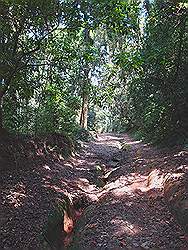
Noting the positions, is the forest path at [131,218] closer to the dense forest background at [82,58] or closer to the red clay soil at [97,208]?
the red clay soil at [97,208]

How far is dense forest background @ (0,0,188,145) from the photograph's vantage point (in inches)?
356

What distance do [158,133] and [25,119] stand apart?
643cm

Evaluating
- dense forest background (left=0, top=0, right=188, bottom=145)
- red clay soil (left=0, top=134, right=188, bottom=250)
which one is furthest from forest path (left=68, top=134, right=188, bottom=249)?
dense forest background (left=0, top=0, right=188, bottom=145)

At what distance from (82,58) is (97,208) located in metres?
5.39

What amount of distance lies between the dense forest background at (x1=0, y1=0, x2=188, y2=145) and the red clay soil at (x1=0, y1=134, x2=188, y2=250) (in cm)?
218

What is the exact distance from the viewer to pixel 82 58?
11203mm

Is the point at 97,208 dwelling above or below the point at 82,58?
below

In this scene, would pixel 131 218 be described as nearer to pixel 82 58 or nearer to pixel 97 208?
pixel 97 208

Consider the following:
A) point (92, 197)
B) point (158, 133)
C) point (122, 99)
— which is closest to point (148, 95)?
point (158, 133)

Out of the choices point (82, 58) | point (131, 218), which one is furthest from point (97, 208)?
point (82, 58)

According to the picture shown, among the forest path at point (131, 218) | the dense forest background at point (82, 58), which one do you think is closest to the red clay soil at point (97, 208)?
the forest path at point (131, 218)

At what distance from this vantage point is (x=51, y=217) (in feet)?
24.7

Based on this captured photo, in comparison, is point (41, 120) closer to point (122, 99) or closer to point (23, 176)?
point (23, 176)

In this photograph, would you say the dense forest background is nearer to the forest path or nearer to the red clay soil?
the red clay soil
